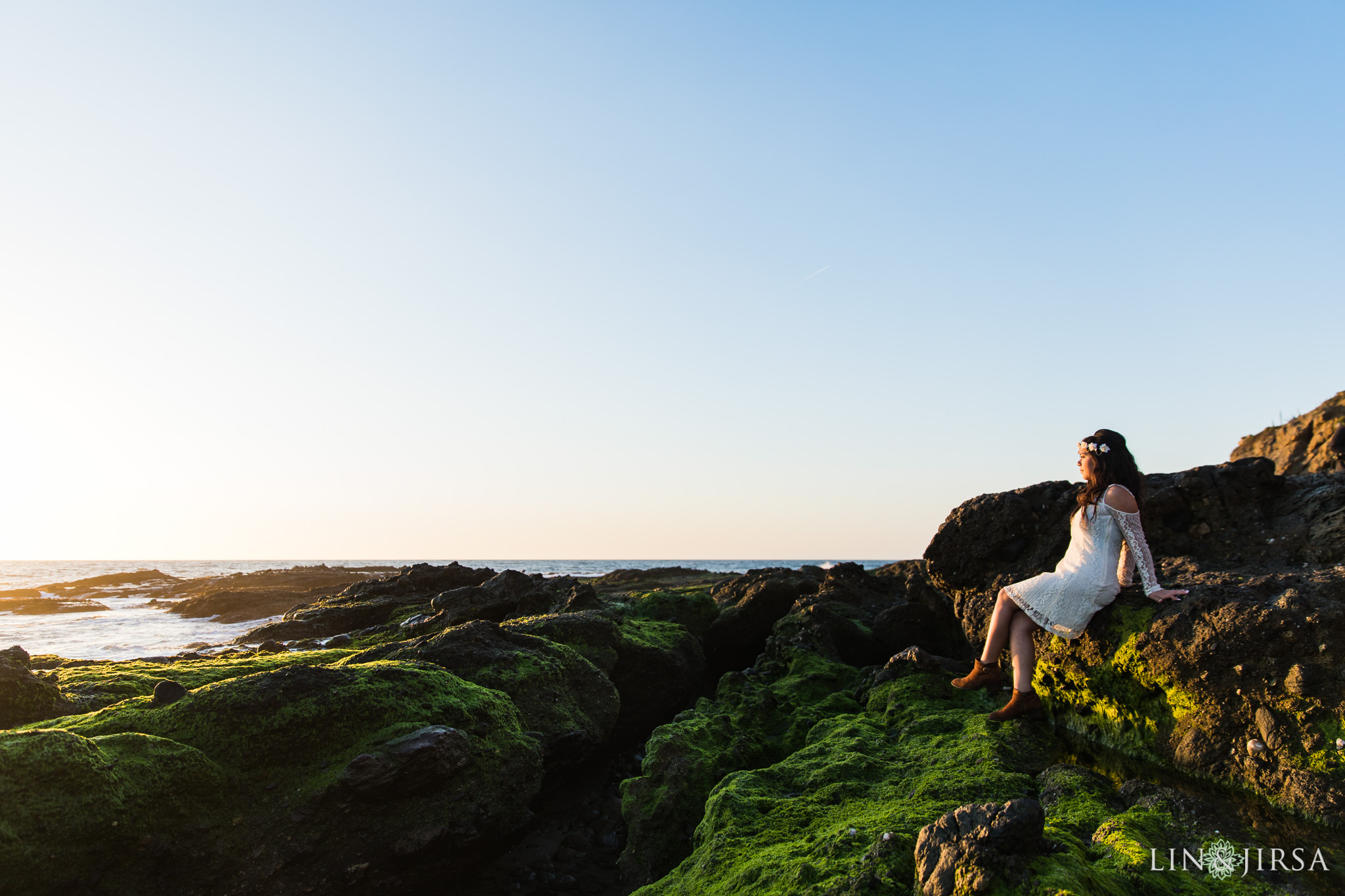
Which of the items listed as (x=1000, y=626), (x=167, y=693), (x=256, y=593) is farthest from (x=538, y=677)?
(x=256, y=593)

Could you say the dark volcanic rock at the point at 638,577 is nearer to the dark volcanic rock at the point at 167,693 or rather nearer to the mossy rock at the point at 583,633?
the mossy rock at the point at 583,633

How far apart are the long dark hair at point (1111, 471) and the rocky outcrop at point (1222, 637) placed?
0.99m

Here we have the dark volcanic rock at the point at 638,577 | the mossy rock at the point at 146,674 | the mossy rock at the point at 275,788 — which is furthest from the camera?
the dark volcanic rock at the point at 638,577

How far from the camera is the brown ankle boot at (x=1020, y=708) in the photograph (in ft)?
23.5

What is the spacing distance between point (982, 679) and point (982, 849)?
16.5ft

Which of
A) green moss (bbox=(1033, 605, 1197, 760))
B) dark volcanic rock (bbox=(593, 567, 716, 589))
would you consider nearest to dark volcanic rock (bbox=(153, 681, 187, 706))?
green moss (bbox=(1033, 605, 1197, 760))

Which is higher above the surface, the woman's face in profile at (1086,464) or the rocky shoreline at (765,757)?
the woman's face in profile at (1086,464)

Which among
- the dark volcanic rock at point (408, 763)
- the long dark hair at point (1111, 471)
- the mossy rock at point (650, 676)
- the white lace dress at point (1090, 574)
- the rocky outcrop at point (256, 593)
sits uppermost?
the long dark hair at point (1111, 471)

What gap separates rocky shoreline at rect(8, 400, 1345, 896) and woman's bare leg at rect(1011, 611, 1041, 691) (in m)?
0.22

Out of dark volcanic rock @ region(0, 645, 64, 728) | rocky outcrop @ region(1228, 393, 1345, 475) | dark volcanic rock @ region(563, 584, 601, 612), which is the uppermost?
rocky outcrop @ region(1228, 393, 1345, 475)

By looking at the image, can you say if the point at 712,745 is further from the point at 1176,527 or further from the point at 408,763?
the point at 1176,527

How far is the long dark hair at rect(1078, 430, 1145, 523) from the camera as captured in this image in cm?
699

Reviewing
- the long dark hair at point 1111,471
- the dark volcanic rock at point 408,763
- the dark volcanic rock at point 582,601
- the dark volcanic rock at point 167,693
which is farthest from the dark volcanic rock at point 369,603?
the long dark hair at point 1111,471

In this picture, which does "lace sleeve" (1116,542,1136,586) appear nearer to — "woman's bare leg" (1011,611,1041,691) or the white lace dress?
the white lace dress
